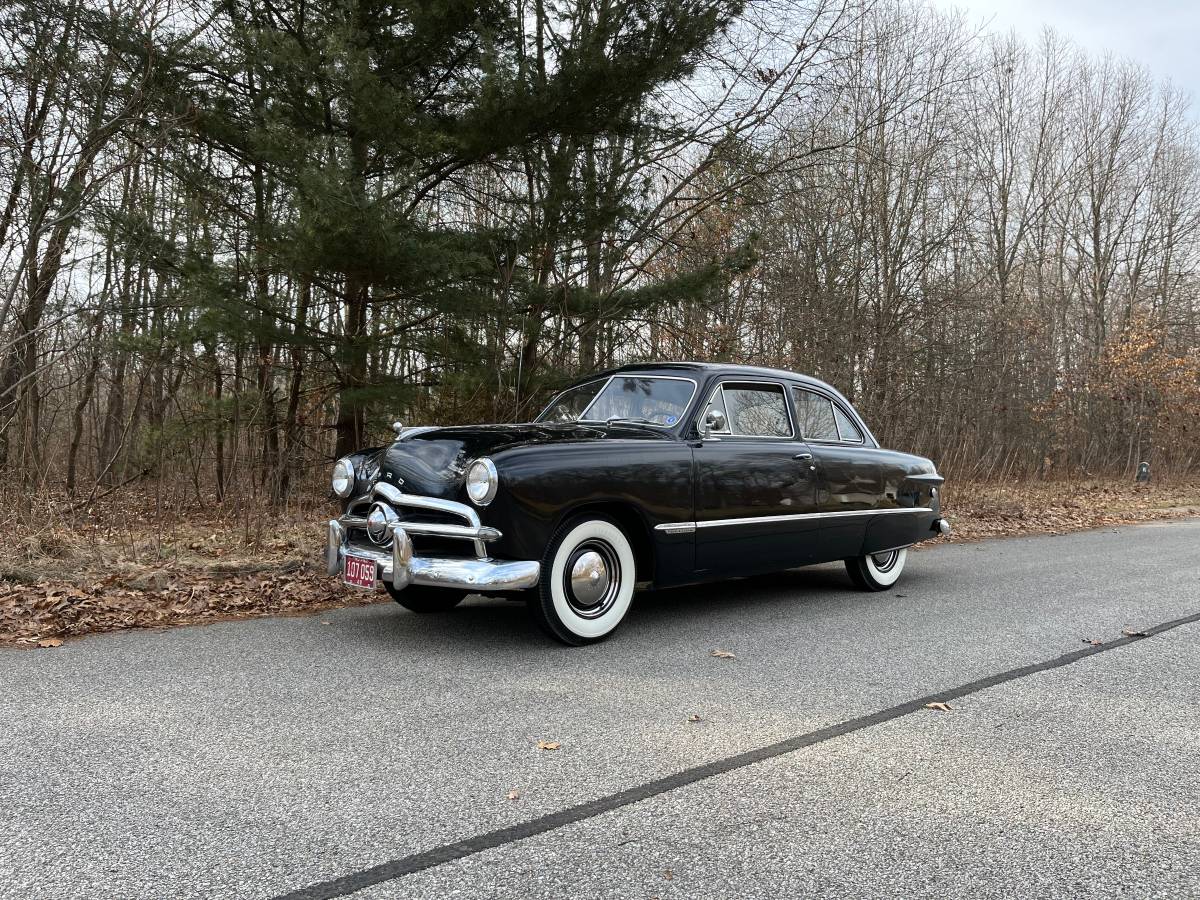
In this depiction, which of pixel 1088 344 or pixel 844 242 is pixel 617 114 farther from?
pixel 1088 344

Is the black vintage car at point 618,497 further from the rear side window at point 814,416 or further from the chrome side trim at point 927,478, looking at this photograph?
the chrome side trim at point 927,478

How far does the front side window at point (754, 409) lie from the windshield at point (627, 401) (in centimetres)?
26

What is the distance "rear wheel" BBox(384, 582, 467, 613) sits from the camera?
5.80 meters

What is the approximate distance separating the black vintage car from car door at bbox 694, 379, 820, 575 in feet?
0.04

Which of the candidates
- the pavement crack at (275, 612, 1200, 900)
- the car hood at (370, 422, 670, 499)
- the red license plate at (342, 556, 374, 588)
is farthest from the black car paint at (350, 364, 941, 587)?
the pavement crack at (275, 612, 1200, 900)

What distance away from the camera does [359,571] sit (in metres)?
4.93

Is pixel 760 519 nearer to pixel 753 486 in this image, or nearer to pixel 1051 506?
pixel 753 486

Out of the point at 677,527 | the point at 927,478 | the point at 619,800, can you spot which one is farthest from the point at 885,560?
the point at 619,800

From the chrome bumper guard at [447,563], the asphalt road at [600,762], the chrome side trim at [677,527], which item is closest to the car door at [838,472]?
the asphalt road at [600,762]

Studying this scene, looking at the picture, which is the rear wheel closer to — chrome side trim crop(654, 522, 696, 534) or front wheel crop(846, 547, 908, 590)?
chrome side trim crop(654, 522, 696, 534)

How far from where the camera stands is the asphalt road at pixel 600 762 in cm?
240

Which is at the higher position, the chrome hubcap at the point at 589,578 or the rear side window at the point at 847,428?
the rear side window at the point at 847,428

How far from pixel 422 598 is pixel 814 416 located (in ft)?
10.8

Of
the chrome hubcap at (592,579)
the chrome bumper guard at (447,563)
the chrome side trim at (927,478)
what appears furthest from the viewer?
the chrome side trim at (927,478)
